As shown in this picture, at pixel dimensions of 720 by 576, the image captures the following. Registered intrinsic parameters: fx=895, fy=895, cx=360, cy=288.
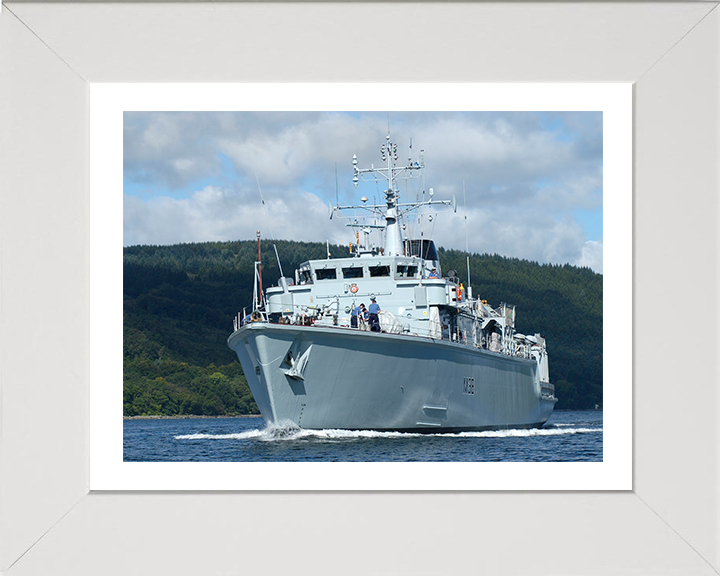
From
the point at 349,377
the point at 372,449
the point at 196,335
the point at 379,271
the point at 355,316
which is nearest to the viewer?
the point at 372,449

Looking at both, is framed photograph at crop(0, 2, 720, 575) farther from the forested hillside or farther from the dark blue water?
the forested hillside

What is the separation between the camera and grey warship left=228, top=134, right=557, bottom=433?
585 inches

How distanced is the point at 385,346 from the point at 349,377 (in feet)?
2.78

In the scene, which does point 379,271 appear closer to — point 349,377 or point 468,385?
point 468,385

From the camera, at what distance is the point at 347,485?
24.4ft

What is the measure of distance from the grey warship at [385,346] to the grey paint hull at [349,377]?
0.06ft

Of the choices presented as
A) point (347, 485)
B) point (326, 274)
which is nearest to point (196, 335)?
point (326, 274)

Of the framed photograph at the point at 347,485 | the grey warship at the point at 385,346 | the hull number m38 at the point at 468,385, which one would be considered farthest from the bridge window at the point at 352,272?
the framed photograph at the point at 347,485

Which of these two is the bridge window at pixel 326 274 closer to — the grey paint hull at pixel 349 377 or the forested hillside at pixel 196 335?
the grey paint hull at pixel 349 377

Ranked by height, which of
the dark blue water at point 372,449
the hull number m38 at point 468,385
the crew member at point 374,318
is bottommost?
the dark blue water at point 372,449

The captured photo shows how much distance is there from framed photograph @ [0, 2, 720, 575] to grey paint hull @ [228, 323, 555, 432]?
734cm

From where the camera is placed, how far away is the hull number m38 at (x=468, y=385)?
1742 centimetres
